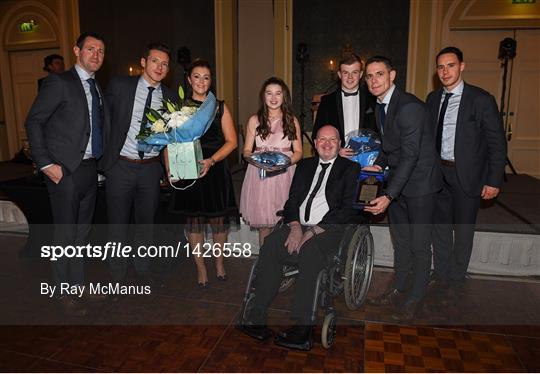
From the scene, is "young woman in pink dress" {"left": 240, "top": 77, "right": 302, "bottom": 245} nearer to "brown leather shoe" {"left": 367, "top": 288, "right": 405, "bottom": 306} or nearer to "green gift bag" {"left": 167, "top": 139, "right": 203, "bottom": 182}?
"green gift bag" {"left": 167, "top": 139, "right": 203, "bottom": 182}

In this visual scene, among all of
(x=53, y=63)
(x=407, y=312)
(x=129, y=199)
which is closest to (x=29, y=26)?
(x=53, y=63)

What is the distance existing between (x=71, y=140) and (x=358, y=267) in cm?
A: 204

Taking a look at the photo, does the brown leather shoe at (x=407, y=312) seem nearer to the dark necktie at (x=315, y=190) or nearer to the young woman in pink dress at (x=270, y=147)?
the dark necktie at (x=315, y=190)

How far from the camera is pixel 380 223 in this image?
387 cm

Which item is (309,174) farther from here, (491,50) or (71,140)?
(491,50)

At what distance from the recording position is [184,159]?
8.91 feet

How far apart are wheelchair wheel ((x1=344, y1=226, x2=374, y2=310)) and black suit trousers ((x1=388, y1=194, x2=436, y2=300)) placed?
21 cm

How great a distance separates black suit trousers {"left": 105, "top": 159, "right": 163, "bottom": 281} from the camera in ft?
9.43

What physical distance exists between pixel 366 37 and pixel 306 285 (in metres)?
5.84

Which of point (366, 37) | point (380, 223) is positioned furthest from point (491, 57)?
point (380, 223)

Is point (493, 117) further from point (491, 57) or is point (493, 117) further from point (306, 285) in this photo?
point (491, 57)

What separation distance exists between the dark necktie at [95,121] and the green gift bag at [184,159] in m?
0.50

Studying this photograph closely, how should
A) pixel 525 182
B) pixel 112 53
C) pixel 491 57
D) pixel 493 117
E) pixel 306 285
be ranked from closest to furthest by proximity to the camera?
pixel 306 285 → pixel 493 117 → pixel 525 182 → pixel 491 57 → pixel 112 53

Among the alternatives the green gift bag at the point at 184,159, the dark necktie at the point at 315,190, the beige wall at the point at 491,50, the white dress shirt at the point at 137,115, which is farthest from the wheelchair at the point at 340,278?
the beige wall at the point at 491,50
